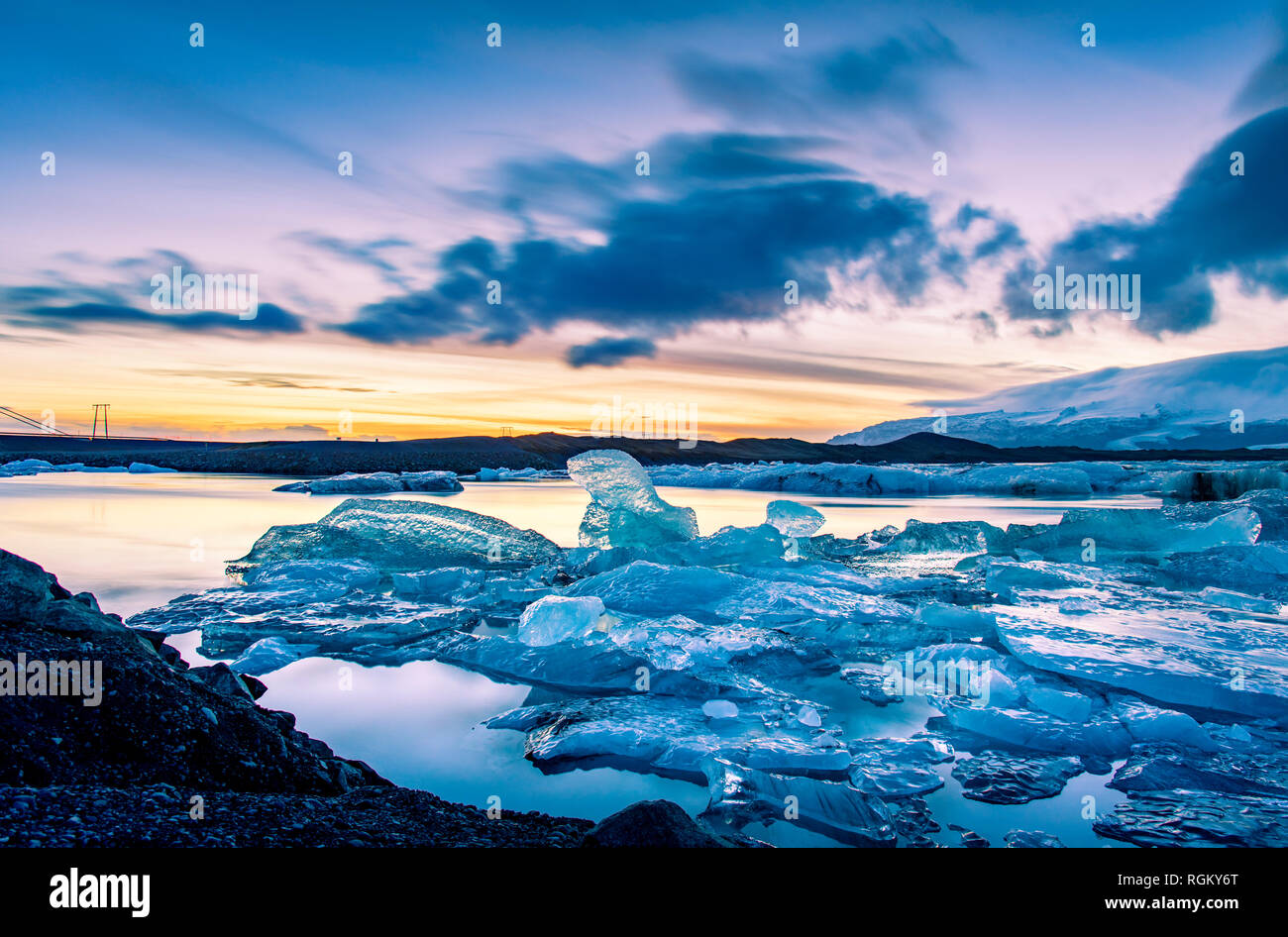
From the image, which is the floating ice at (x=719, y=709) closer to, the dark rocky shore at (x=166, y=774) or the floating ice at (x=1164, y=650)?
the dark rocky shore at (x=166, y=774)

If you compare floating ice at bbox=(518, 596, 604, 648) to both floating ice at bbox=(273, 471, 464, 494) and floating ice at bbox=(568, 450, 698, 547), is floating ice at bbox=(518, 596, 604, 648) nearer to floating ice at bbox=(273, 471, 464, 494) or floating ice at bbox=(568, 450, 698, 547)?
floating ice at bbox=(568, 450, 698, 547)

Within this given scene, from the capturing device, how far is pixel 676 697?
316cm

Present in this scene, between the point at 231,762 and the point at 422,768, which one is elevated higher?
the point at 231,762

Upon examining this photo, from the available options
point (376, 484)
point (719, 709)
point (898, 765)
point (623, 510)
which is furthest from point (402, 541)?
point (376, 484)

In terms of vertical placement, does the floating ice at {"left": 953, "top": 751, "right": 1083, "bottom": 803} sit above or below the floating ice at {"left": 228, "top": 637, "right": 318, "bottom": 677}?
below

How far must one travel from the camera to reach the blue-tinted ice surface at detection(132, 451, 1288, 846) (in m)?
2.21

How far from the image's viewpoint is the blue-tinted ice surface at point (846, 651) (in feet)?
7.25

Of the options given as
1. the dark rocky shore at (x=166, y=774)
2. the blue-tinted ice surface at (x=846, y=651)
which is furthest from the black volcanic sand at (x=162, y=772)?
the blue-tinted ice surface at (x=846, y=651)

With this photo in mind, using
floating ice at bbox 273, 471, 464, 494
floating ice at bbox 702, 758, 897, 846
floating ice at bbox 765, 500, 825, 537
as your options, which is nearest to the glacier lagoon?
floating ice at bbox 702, 758, 897, 846

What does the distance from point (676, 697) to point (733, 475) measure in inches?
1065

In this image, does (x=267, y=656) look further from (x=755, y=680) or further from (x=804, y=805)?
(x=804, y=805)

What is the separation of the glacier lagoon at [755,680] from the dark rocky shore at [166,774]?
35 cm
